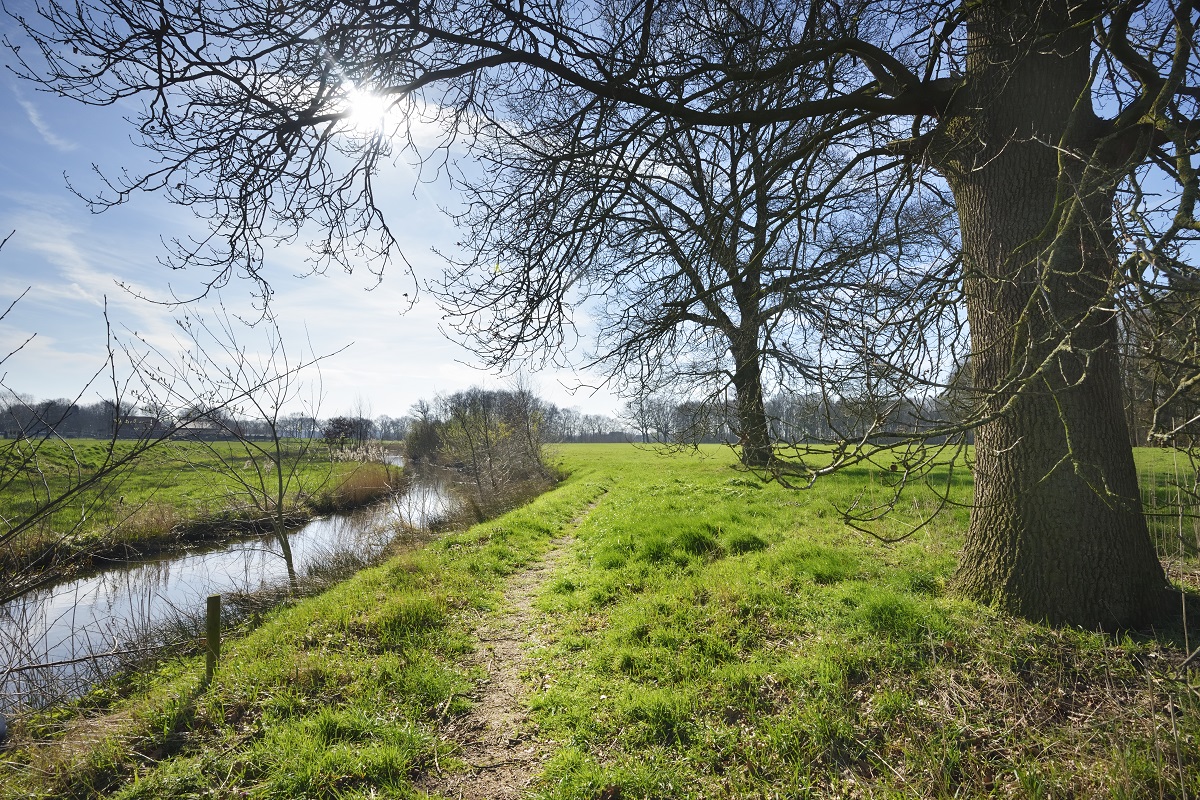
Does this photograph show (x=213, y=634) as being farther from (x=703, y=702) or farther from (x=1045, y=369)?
(x=1045, y=369)

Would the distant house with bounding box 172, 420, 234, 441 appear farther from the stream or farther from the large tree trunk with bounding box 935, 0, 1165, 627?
the large tree trunk with bounding box 935, 0, 1165, 627

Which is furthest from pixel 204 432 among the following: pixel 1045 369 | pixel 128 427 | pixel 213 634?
pixel 1045 369

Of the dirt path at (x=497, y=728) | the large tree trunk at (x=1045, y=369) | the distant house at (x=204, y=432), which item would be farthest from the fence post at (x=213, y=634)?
the large tree trunk at (x=1045, y=369)

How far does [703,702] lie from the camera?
12.2 ft

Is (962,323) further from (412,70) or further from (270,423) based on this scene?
(270,423)

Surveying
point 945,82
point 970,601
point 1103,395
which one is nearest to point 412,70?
point 945,82

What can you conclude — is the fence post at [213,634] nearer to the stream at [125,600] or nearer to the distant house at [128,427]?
the stream at [125,600]

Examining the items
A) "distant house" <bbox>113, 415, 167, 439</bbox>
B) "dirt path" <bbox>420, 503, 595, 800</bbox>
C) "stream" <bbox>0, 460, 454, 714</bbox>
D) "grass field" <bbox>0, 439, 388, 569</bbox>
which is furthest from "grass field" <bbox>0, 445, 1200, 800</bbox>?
"distant house" <bbox>113, 415, 167, 439</bbox>

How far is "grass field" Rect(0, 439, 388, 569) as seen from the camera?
155 inches

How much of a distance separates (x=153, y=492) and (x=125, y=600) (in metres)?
4.58

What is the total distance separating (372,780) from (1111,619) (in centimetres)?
523

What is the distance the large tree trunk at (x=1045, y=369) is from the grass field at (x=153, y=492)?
253 inches

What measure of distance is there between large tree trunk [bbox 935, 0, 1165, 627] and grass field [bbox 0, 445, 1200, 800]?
364 mm

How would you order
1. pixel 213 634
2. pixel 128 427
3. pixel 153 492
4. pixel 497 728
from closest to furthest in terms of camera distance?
pixel 128 427, pixel 497 728, pixel 213 634, pixel 153 492
